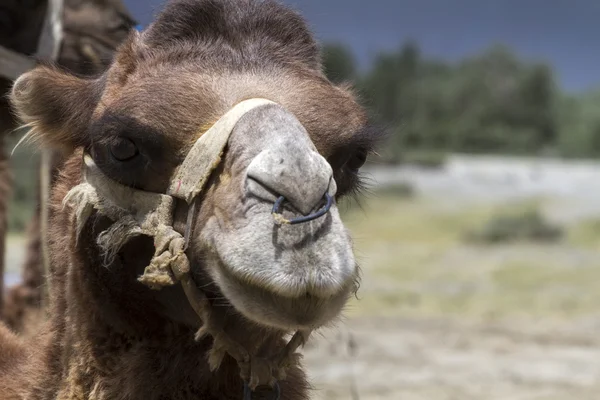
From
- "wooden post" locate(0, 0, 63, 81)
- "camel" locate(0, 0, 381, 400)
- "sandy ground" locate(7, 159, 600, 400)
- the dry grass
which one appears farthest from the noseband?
the dry grass

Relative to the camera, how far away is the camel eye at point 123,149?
293 cm

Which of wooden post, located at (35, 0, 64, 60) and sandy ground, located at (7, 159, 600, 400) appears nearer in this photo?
wooden post, located at (35, 0, 64, 60)

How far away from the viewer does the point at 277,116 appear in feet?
9.01

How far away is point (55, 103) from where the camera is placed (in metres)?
3.31

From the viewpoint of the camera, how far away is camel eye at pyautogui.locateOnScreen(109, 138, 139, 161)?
9.62ft

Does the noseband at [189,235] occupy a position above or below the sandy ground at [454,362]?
above

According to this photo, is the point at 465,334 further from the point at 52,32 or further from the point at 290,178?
the point at 290,178

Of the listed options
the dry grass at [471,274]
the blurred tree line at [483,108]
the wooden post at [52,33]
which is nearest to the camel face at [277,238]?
the wooden post at [52,33]

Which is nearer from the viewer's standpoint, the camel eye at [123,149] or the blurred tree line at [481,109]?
the camel eye at [123,149]

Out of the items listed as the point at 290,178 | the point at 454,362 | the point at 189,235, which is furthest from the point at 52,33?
the point at 454,362

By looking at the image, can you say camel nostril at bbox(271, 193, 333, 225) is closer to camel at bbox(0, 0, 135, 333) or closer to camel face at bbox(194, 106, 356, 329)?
camel face at bbox(194, 106, 356, 329)

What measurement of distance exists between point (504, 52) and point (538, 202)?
165 feet

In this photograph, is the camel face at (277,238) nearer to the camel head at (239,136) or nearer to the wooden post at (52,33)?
the camel head at (239,136)

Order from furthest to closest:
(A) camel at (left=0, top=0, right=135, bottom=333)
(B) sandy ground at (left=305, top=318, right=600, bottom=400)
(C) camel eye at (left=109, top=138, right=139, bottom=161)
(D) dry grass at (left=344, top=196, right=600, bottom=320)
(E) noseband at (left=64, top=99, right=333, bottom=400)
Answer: (D) dry grass at (left=344, top=196, right=600, bottom=320) < (B) sandy ground at (left=305, top=318, right=600, bottom=400) < (A) camel at (left=0, top=0, right=135, bottom=333) < (C) camel eye at (left=109, top=138, right=139, bottom=161) < (E) noseband at (left=64, top=99, right=333, bottom=400)
